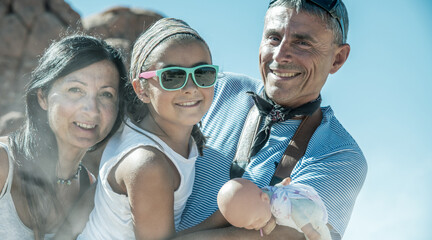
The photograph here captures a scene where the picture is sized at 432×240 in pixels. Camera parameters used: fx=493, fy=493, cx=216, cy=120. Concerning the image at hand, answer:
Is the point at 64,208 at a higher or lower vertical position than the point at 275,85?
lower

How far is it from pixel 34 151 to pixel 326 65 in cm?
205

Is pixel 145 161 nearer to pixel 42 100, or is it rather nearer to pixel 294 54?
pixel 42 100

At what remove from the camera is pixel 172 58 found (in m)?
2.69

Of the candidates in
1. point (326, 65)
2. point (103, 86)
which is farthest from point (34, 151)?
point (326, 65)

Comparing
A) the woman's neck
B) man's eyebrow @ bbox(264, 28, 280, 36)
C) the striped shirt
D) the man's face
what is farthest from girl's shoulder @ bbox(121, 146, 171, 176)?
man's eyebrow @ bbox(264, 28, 280, 36)

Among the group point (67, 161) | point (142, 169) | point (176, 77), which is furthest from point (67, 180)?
point (176, 77)

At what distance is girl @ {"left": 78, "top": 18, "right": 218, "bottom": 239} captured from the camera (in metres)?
2.47

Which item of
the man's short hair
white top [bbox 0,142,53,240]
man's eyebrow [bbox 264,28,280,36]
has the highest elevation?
the man's short hair

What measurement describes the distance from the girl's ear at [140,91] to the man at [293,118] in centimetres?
56

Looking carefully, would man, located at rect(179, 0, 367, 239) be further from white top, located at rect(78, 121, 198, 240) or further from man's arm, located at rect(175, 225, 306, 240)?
man's arm, located at rect(175, 225, 306, 240)

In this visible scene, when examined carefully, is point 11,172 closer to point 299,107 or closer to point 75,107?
point 75,107

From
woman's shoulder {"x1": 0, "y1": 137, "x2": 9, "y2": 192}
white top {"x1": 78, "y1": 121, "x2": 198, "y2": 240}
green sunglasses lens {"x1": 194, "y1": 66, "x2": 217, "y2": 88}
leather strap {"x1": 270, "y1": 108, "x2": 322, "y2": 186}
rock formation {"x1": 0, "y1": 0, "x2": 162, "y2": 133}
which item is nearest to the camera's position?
white top {"x1": 78, "y1": 121, "x2": 198, "y2": 240}

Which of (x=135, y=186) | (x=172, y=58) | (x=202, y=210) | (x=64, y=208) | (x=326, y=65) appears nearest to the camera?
(x=135, y=186)

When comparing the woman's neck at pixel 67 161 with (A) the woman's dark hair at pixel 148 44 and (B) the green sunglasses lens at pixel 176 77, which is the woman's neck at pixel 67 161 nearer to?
(A) the woman's dark hair at pixel 148 44
